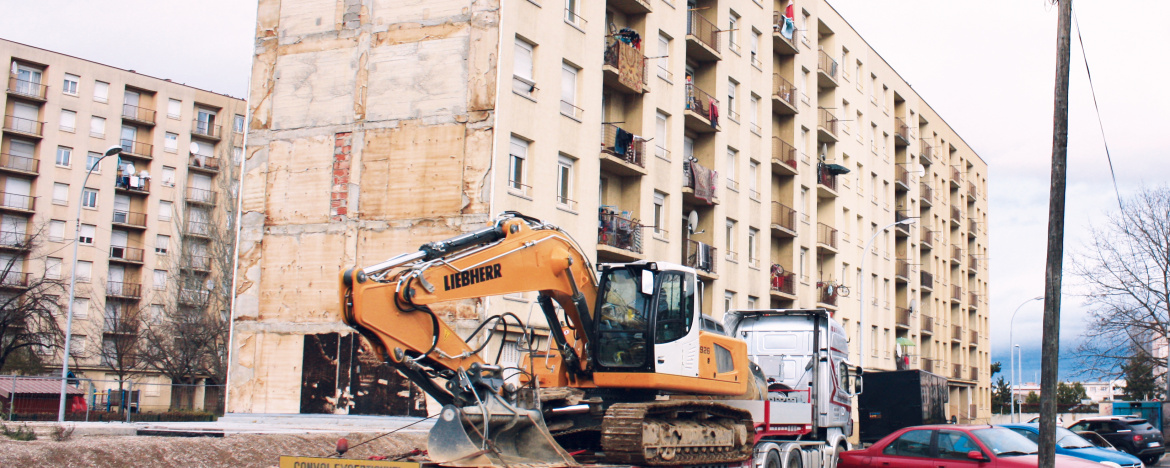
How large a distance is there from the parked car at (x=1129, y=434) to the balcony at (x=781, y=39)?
19237mm

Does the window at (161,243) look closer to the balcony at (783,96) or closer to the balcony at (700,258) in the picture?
the balcony at (783,96)

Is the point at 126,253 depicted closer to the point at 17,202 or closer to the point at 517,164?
the point at 17,202

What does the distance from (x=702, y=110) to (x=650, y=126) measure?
4184 millimetres

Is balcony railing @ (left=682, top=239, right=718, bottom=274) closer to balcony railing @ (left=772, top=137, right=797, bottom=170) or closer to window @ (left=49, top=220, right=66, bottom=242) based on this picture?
balcony railing @ (left=772, top=137, right=797, bottom=170)

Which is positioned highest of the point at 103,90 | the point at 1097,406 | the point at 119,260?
the point at 103,90

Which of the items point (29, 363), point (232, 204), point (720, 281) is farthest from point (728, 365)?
point (29, 363)

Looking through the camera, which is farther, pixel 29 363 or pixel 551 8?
pixel 29 363

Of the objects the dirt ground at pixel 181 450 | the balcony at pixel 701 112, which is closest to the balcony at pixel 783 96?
the balcony at pixel 701 112

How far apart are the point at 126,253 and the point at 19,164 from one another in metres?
8.88

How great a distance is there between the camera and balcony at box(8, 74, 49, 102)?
204 ft

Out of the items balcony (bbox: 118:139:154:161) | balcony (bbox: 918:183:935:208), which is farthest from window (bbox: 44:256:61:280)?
balcony (bbox: 918:183:935:208)

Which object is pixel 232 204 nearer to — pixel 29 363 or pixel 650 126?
pixel 29 363

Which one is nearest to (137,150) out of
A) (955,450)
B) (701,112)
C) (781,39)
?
(781,39)

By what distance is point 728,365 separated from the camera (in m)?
15.0
